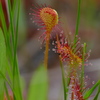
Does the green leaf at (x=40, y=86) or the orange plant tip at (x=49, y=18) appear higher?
the orange plant tip at (x=49, y=18)

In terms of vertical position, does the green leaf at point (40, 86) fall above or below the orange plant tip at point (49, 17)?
below

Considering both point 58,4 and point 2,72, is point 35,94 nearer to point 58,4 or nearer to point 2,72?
point 2,72

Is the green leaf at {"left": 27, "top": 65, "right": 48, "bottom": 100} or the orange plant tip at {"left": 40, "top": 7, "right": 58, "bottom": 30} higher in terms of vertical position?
the orange plant tip at {"left": 40, "top": 7, "right": 58, "bottom": 30}

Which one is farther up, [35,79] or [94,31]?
[35,79]

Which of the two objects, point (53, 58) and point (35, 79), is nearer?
point (35, 79)

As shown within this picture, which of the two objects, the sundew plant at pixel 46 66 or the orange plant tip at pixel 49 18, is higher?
the orange plant tip at pixel 49 18

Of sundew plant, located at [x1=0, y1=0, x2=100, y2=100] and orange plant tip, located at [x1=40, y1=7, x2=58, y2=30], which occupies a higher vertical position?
orange plant tip, located at [x1=40, y1=7, x2=58, y2=30]

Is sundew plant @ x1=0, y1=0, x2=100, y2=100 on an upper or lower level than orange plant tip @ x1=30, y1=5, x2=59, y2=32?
lower

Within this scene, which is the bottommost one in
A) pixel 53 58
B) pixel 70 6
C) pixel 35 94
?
pixel 53 58

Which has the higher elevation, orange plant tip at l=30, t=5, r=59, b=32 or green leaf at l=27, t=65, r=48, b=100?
orange plant tip at l=30, t=5, r=59, b=32

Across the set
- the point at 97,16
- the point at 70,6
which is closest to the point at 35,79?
the point at 97,16

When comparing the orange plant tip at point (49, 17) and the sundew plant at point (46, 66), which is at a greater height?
the orange plant tip at point (49, 17)
